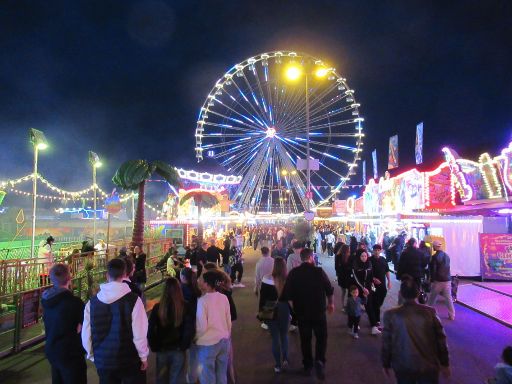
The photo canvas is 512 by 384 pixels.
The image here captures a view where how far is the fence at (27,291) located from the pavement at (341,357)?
0.52 metres

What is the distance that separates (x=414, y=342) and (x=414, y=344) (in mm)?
16

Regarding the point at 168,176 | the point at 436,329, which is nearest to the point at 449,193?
the point at 168,176

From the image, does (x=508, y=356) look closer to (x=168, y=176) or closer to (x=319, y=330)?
(x=319, y=330)

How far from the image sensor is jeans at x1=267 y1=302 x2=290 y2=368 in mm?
5559

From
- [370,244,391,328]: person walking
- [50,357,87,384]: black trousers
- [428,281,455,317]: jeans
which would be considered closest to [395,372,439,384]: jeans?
[50,357,87,384]: black trousers

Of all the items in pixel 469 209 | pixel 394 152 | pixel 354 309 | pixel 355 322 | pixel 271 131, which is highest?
pixel 271 131

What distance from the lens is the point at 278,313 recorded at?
5.74m

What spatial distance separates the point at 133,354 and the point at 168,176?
505 inches

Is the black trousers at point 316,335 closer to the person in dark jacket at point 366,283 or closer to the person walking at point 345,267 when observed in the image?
the person in dark jacket at point 366,283

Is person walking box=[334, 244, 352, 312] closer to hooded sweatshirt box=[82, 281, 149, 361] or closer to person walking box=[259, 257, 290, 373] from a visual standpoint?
person walking box=[259, 257, 290, 373]

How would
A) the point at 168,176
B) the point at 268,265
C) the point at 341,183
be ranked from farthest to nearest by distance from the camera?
the point at 341,183 < the point at 168,176 < the point at 268,265

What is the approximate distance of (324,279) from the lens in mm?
5551

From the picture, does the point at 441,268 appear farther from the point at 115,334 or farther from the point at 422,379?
the point at 115,334

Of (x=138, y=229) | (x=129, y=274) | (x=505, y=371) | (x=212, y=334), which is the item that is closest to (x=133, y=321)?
(x=212, y=334)
